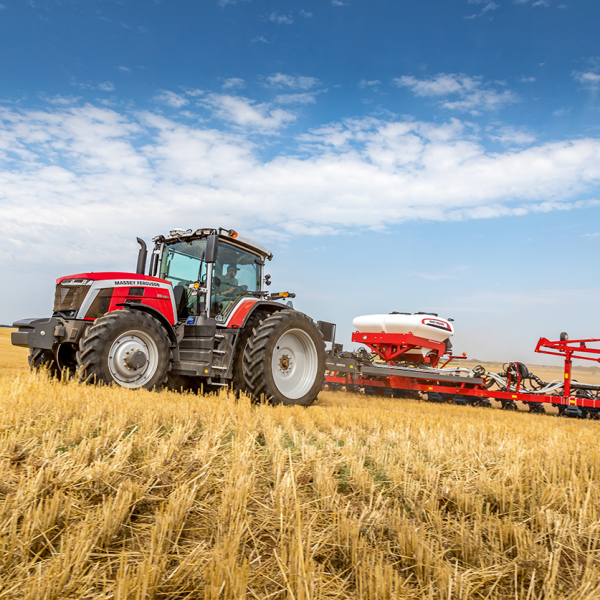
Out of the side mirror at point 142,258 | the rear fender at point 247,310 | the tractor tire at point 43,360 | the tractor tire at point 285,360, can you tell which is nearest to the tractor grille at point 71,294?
the tractor tire at point 43,360

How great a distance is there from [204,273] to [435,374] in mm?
5938

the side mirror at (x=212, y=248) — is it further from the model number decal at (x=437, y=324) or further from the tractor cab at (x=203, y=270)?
the model number decal at (x=437, y=324)

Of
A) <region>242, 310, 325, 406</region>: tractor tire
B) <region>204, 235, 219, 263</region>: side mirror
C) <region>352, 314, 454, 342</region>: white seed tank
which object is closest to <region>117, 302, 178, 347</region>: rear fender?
<region>242, 310, 325, 406</region>: tractor tire

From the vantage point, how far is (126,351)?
19.4 ft

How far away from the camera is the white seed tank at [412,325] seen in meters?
11.2

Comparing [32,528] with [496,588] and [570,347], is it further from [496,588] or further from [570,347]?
[570,347]

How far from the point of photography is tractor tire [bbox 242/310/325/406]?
6.45 meters

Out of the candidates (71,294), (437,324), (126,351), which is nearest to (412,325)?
(437,324)

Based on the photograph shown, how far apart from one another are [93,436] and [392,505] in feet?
6.63

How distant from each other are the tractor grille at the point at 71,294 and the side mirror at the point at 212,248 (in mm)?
1629

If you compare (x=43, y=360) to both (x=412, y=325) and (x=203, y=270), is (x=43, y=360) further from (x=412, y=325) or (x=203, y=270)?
(x=412, y=325)

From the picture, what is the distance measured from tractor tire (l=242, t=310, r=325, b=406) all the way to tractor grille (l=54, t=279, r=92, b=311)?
7.29 feet

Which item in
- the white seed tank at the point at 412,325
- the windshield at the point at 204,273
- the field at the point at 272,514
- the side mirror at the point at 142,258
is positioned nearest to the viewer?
the field at the point at 272,514

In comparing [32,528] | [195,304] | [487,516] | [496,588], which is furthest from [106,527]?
[195,304]
